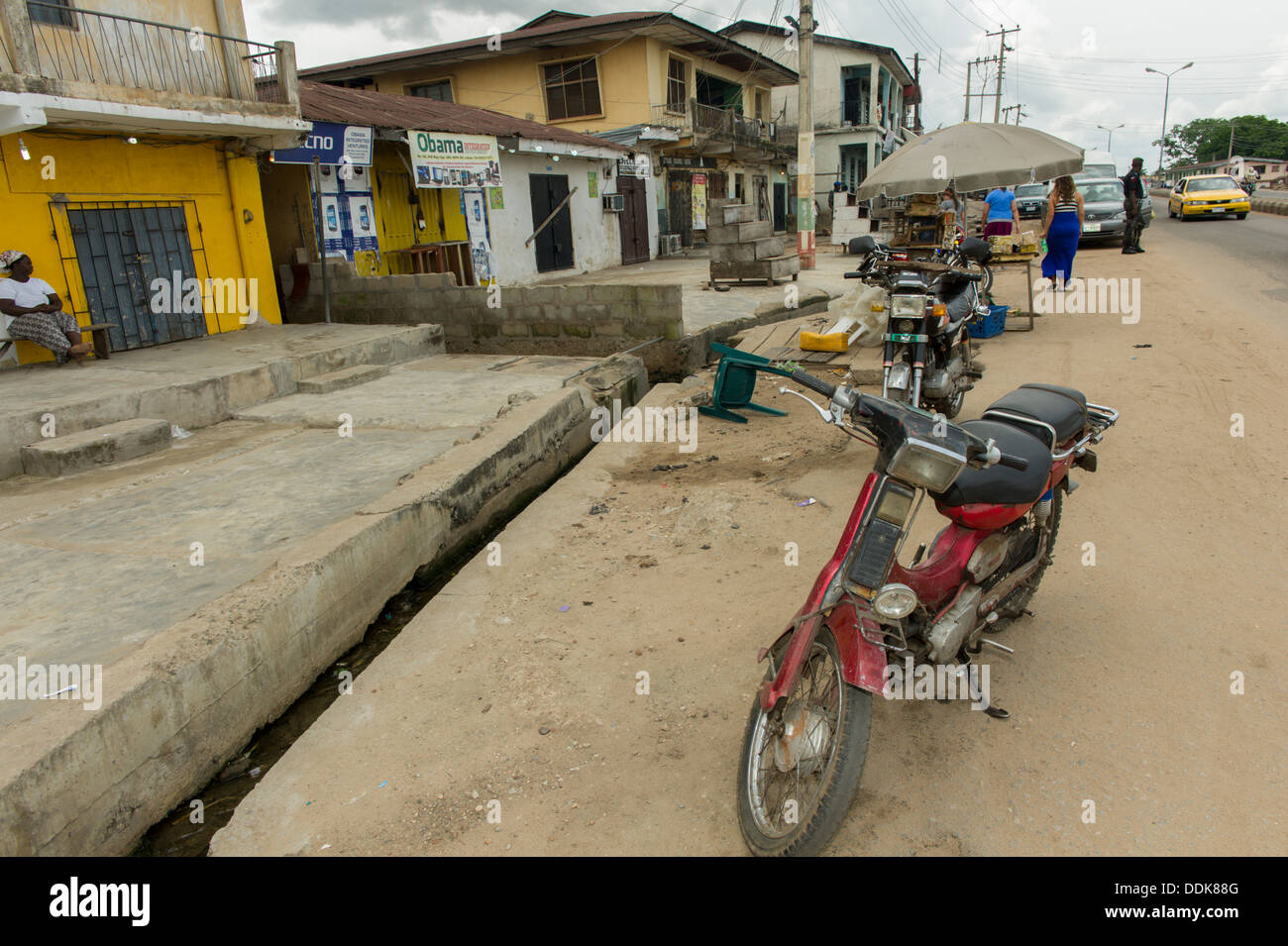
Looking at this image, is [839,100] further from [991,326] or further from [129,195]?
[129,195]

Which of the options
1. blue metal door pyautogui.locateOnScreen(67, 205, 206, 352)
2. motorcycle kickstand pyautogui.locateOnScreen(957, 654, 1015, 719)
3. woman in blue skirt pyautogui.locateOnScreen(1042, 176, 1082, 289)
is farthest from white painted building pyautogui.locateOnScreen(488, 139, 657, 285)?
motorcycle kickstand pyautogui.locateOnScreen(957, 654, 1015, 719)

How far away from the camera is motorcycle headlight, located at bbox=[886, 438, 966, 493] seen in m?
2.18

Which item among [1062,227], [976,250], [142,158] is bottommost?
[976,250]

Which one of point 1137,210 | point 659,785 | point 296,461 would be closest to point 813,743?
point 659,785

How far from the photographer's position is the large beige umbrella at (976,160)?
8180mm

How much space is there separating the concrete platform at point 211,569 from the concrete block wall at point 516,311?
2.32m

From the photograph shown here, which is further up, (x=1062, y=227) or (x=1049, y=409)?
(x=1062, y=227)

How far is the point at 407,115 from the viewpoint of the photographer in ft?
44.6

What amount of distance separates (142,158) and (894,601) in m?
10.2

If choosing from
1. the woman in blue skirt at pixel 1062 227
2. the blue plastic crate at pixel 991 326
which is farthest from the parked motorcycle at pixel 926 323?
the woman in blue skirt at pixel 1062 227

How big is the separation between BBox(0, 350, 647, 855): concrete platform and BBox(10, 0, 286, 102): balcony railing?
4256 millimetres

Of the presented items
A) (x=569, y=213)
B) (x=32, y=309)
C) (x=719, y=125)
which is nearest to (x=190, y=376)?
(x=32, y=309)
